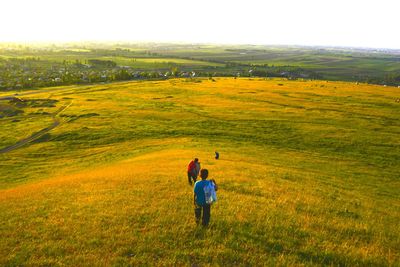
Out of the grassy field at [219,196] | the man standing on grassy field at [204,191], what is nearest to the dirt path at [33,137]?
the grassy field at [219,196]

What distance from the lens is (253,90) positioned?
134m

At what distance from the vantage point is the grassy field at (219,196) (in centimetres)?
1291

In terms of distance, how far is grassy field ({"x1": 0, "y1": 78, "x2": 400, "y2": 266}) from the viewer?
12.9m

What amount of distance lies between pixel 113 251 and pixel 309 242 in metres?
8.96

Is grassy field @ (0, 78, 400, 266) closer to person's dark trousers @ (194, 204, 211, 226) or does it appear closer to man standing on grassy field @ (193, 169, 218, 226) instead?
person's dark trousers @ (194, 204, 211, 226)

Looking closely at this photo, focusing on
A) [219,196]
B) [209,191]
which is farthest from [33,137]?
[209,191]

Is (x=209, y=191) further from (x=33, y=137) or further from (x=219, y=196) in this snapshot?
(x=33, y=137)

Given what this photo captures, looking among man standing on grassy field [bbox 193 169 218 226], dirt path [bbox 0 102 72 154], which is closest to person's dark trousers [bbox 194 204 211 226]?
man standing on grassy field [bbox 193 169 218 226]

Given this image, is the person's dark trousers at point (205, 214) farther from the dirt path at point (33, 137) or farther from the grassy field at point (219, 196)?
the dirt path at point (33, 137)

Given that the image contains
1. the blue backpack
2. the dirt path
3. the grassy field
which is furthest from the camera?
the dirt path

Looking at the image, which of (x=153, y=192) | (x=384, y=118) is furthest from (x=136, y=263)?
(x=384, y=118)

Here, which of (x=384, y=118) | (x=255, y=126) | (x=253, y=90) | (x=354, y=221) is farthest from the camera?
(x=253, y=90)

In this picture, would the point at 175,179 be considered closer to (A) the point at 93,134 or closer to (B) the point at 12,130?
(A) the point at 93,134

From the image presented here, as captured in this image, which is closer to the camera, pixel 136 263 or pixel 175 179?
pixel 136 263
